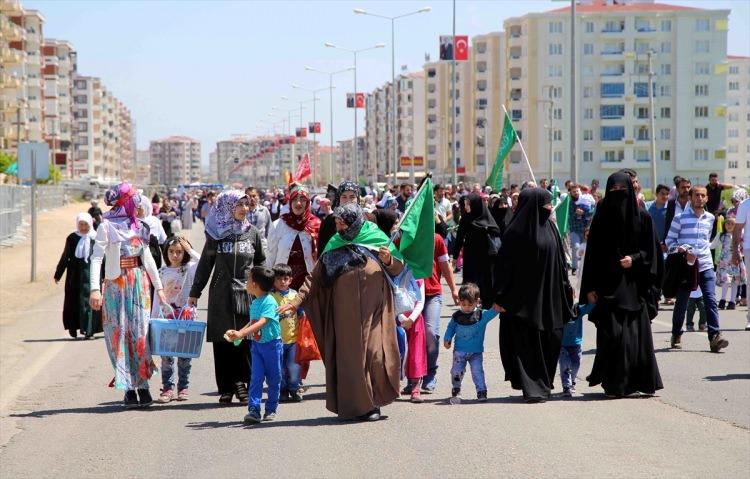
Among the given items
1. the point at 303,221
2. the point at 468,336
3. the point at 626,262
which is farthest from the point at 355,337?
the point at 626,262

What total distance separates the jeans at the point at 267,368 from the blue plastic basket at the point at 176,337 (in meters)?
0.79

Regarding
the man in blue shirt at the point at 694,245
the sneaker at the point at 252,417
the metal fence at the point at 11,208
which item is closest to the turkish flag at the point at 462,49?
the metal fence at the point at 11,208

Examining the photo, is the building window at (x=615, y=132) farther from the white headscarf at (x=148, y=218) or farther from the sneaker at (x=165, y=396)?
the sneaker at (x=165, y=396)

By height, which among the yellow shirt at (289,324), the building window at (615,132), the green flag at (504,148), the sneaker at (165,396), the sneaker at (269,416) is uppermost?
the building window at (615,132)

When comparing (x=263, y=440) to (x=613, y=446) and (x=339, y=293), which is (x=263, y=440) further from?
(x=613, y=446)

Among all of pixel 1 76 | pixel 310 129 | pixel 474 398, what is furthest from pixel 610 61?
pixel 474 398

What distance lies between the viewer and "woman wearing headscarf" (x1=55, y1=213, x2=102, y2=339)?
1630 centimetres

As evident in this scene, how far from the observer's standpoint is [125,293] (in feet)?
33.6

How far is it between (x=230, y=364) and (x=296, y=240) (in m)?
1.50

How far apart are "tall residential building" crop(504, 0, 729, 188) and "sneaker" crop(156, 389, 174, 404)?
106007 millimetres

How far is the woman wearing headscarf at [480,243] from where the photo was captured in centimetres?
1659

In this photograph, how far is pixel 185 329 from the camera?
32.7ft

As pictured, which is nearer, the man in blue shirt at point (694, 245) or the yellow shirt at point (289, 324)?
the yellow shirt at point (289, 324)

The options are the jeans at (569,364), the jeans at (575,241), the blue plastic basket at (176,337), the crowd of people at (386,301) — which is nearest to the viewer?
the crowd of people at (386,301)
